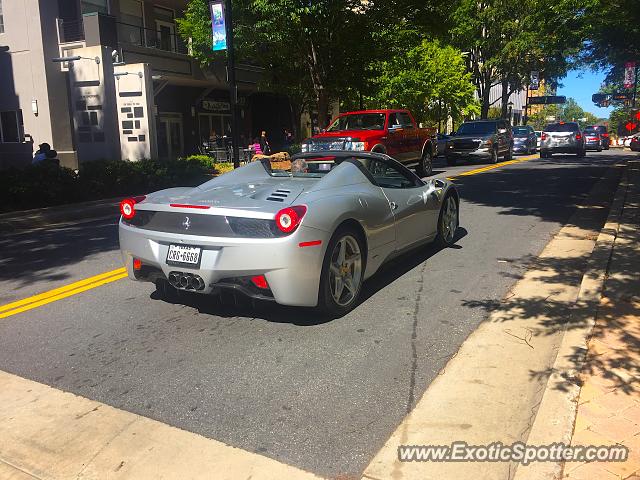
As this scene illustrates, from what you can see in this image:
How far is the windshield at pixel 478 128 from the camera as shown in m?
21.8

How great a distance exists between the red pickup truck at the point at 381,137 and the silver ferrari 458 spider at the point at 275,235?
7820mm

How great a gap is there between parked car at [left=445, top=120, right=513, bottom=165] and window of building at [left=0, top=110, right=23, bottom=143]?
692 inches

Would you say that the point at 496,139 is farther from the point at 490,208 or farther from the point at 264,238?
the point at 264,238

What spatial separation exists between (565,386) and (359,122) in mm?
12221

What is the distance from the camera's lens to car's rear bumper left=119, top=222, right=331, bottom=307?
13.4ft

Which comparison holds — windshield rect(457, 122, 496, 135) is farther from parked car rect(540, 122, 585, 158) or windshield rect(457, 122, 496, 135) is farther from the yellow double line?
the yellow double line

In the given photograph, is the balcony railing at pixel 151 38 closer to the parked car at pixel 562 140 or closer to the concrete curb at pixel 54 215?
the concrete curb at pixel 54 215

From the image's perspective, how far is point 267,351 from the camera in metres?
4.07

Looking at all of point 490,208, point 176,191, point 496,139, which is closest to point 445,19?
point 496,139

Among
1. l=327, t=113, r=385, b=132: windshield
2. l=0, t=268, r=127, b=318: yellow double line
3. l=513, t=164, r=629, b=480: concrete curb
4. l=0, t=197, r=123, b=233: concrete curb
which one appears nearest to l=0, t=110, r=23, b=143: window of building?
l=0, t=197, r=123, b=233: concrete curb

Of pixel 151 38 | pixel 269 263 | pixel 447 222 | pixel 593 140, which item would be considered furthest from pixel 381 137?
pixel 593 140

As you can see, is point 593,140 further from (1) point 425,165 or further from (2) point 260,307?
(2) point 260,307

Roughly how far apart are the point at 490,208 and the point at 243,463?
8662 millimetres

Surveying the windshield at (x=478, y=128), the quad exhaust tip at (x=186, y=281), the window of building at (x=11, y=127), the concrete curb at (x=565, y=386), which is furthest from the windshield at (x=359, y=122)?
the window of building at (x=11, y=127)
